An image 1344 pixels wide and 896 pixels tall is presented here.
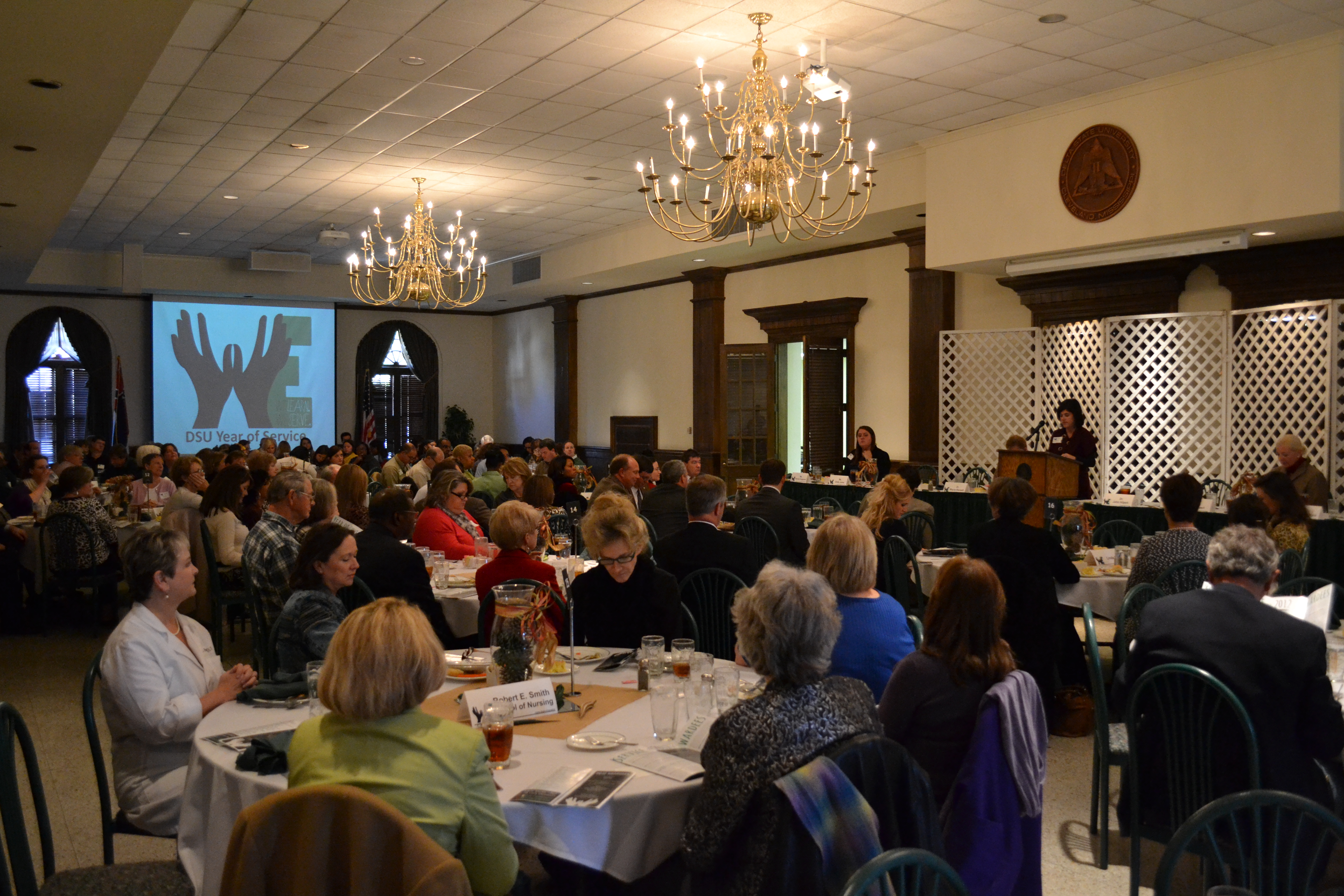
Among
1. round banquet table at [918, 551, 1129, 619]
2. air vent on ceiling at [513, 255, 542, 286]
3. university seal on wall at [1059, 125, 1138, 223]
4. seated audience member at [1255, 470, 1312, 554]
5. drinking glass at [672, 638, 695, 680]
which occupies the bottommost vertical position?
round banquet table at [918, 551, 1129, 619]

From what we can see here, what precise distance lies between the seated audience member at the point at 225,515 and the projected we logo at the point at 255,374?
11.5 meters

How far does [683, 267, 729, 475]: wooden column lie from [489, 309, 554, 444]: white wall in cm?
344

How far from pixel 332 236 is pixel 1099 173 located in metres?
9.39

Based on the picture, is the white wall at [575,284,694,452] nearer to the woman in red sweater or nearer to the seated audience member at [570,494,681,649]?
the woman in red sweater

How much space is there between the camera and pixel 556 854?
2178 mm

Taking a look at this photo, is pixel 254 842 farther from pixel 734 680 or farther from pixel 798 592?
pixel 734 680

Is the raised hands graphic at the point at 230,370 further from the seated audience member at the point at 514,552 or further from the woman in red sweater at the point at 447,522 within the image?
the seated audience member at the point at 514,552

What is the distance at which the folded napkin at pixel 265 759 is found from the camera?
7.64 feet

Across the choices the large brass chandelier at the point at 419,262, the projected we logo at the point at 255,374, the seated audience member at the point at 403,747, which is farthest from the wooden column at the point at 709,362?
the seated audience member at the point at 403,747

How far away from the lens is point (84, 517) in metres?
7.24

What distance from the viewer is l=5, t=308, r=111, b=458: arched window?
52.5 ft

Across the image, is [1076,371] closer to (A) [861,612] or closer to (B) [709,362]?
(B) [709,362]

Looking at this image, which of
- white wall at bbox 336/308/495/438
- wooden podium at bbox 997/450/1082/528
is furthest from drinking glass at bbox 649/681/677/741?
white wall at bbox 336/308/495/438

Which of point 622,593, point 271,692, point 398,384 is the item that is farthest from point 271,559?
point 398,384
